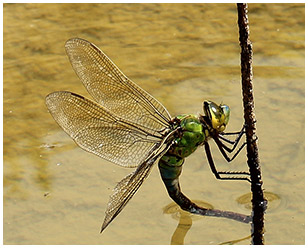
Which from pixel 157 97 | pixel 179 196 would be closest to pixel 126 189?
pixel 179 196

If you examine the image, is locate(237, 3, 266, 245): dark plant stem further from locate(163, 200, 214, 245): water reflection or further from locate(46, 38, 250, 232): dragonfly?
locate(163, 200, 214, 245): water reflection

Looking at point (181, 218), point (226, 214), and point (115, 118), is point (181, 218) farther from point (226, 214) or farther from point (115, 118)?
point (115, 118)

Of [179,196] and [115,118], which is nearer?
[115,118]

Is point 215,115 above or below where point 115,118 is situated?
above

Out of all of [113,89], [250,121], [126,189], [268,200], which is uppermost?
[250,121]

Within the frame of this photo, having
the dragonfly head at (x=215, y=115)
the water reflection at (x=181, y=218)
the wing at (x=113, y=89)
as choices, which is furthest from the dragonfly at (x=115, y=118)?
the water reflection at (x=181, y=218)

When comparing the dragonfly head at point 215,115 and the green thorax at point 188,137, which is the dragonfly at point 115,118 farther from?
the dragonfly head at point 215,115

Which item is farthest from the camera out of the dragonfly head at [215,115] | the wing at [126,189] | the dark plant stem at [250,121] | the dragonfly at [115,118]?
the dragonfly at [115,118]
